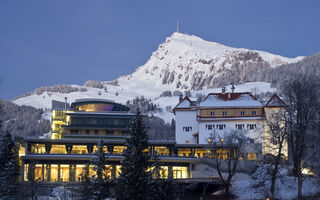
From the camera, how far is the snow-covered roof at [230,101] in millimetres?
103806

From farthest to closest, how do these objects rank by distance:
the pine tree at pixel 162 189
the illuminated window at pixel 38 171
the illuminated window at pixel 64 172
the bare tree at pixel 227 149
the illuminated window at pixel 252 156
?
the illuminated window at pixel 252 156 → the illuminated window at pixel 64 172 → the illuminated window at pixel 38 171 → the bare tree at pixel 227 149 → the pine tree at pixel 162 189

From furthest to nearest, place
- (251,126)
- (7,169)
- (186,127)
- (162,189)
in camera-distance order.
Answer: (186,127) < (251,126) < (7,169) < (162,189)

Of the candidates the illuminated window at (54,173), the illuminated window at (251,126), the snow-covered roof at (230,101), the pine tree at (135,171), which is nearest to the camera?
the pine tree at (135,171)

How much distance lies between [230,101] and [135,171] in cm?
5337

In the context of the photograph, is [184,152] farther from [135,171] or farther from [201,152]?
[135,171]

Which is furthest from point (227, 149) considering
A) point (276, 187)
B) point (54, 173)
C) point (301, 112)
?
point (54, 173)

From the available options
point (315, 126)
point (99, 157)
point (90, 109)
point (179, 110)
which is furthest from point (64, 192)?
point (90, 109)

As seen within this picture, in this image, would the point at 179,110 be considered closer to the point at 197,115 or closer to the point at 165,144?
the point at 197,115

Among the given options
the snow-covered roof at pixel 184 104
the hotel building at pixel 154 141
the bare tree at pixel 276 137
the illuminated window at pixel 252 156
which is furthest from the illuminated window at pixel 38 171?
the bare tree at pixel 276 137

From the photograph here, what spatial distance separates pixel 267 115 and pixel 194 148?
1796 centimetres

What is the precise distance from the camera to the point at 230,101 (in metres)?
105

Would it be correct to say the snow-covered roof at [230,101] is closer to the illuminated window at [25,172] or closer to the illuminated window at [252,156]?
the illuminated window at [252,156]

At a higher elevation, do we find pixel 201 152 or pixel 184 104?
pixel 184 104

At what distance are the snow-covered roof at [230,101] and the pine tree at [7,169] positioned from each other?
46281mm
